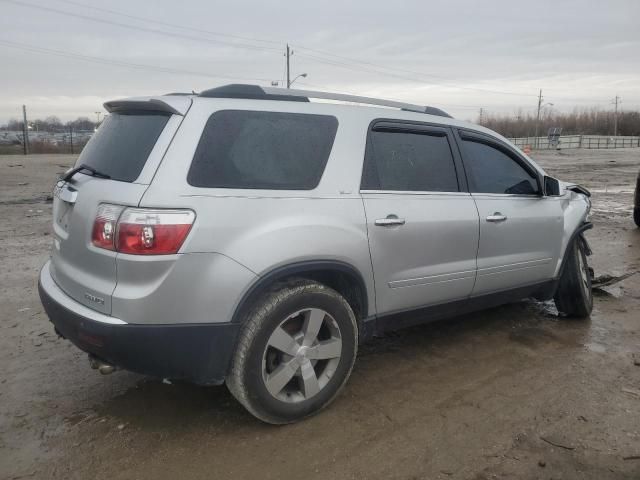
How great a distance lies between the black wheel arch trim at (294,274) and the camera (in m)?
2.75

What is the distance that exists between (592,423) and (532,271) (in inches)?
59.1

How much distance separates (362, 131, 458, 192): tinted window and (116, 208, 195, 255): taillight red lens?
1.18m

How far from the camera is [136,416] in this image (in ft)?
10.5

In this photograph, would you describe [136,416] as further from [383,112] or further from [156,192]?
[383,112]

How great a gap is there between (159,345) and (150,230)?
21.7 inches

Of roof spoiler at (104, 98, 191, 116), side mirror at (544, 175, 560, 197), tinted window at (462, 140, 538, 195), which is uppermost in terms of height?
roof spoiler at (104, 98, 191, 116)

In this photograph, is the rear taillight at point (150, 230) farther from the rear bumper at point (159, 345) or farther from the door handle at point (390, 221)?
the door handle at point (390, 221)

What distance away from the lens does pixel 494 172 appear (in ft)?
13.8

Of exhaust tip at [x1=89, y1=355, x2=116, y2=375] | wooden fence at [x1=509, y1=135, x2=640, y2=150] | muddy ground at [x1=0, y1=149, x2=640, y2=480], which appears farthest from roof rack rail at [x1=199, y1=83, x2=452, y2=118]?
wooden fence at [x1=509, y1=135, x2=640, y2=150]

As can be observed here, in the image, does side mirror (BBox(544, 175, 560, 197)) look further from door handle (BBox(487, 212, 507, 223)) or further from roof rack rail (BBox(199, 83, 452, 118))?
roof rack rail (BBox(199, 83, 452, 118))

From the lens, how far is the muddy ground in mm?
2732

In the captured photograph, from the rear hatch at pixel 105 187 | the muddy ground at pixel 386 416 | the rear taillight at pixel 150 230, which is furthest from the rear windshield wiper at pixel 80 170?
the muddy ground at pixel 386 416

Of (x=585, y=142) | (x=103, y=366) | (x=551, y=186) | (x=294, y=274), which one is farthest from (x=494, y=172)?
(x=585, y=142)

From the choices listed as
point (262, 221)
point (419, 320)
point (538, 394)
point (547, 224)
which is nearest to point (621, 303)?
point (547, 224)
